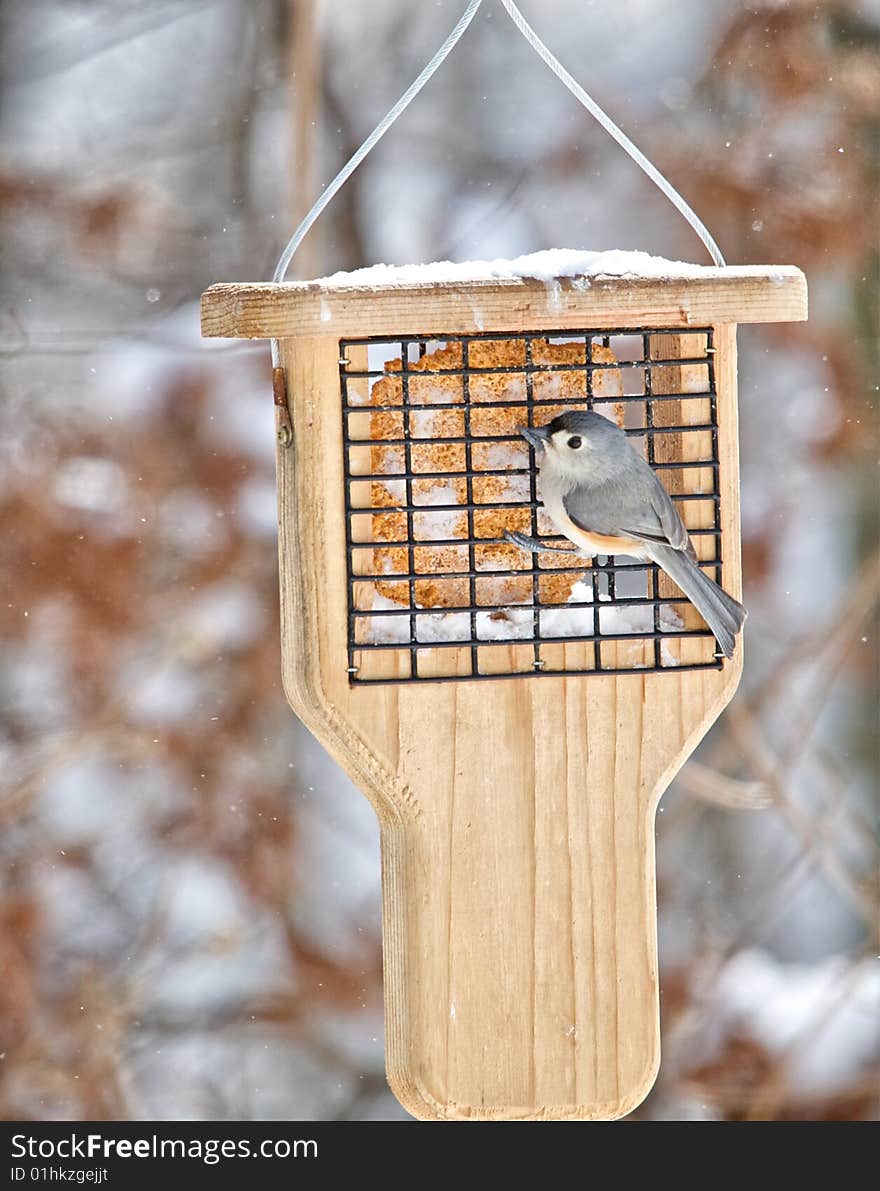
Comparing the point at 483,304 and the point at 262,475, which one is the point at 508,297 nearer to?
the point at 483,304

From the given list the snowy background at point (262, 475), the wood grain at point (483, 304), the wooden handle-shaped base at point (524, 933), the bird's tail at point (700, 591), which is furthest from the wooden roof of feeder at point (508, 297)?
the snowy background at point (262, 475)

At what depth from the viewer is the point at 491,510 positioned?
8.75 feet

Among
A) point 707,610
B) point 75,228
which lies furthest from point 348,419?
point 75,228

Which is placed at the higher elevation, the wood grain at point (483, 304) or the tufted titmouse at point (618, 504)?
the wood grain at point (483, 304)

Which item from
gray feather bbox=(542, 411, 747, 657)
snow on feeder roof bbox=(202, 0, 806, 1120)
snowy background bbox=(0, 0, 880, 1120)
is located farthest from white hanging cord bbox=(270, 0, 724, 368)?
snowy background bbox=(0, 0, 880, 1120)

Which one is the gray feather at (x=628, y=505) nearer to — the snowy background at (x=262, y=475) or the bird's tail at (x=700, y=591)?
the bird's tail at (x=700, y=591)

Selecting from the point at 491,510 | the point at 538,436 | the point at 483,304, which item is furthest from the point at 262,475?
the point at 483,304

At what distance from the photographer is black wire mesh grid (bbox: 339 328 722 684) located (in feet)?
8.25

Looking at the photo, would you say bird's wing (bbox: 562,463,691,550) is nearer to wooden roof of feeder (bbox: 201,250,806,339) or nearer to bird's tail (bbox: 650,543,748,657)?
bird's tail (bbox: 650,543,748,657)

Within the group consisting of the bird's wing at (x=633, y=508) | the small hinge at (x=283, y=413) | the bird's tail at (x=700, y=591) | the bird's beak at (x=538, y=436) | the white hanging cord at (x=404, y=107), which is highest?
the white hanging cord at (x=404, y=107)

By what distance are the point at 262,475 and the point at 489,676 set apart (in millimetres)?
2570

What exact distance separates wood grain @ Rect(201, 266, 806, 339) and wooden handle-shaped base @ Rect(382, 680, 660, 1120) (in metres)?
0.66

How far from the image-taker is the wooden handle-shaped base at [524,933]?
7.97ft

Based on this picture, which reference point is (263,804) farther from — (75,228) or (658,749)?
(658,749)
